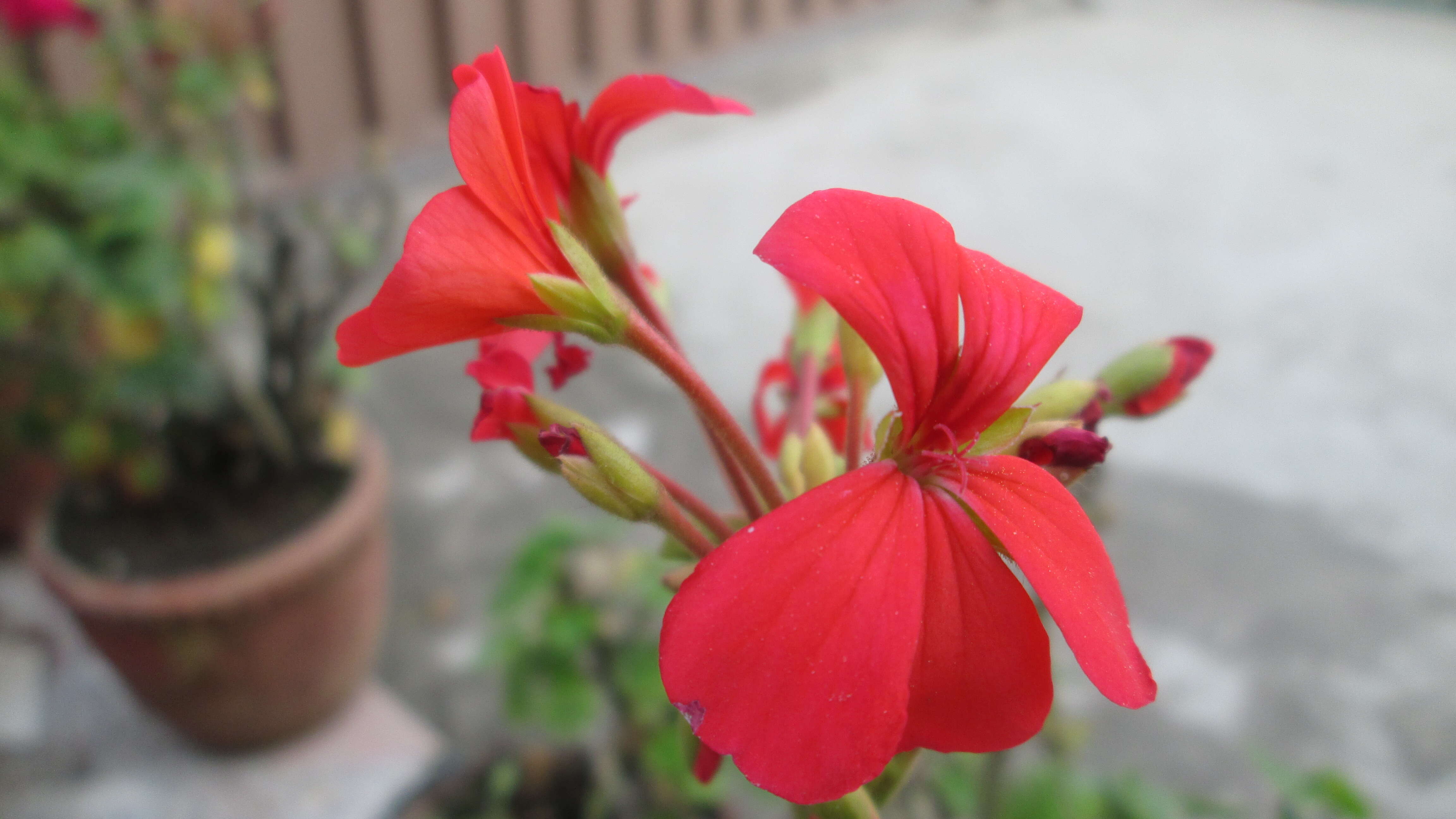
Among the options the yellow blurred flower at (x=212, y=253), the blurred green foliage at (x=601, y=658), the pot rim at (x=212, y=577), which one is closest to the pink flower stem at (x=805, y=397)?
the blurred green foliage at (x=601, y=658)

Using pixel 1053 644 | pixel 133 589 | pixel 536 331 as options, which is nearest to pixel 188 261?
pixel 133 589

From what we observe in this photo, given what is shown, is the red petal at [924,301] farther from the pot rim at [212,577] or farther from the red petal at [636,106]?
the pot rim at [212,577]

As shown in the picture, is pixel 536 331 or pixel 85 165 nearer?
pixel 536 331

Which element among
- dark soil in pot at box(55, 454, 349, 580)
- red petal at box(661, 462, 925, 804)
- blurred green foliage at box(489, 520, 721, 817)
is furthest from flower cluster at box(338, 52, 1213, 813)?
dark soil in pot at box(55, 454, 349, 580)

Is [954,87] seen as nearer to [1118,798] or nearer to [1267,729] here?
[1267,729]

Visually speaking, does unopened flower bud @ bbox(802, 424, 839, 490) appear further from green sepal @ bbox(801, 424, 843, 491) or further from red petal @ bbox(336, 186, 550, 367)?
red petal @ bbox(336, 186, 550, 367)

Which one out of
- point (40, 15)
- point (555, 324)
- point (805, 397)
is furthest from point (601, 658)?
point (40, 15)
